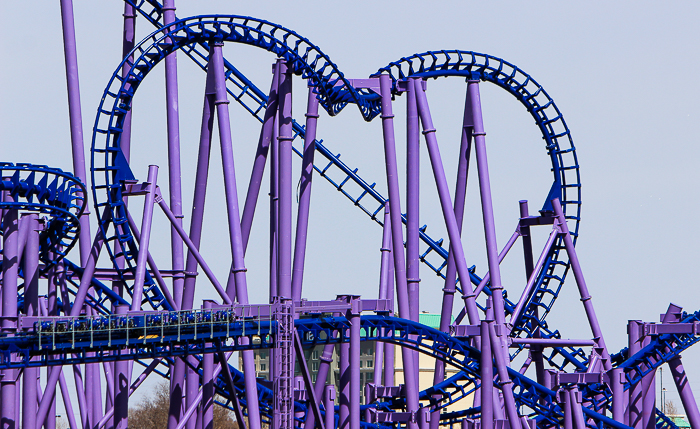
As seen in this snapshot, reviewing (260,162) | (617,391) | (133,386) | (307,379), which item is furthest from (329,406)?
(617,391)

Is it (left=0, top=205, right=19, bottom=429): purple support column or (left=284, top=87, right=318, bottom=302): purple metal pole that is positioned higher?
(left=284, top=87, right=318, bottom=302): purple metal pole

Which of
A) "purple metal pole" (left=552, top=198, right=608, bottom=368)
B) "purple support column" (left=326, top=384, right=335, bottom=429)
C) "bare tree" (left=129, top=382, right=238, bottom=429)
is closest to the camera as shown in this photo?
"purple support column" (left=326, top=384, right=335, bottom=429)

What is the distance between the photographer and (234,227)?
1745 cm

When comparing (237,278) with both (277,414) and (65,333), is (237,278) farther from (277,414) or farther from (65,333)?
(65,333)

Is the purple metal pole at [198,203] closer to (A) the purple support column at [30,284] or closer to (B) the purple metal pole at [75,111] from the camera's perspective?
(B) the purple metal pole at [75,111]

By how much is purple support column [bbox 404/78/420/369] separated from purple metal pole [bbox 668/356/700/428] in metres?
4.75

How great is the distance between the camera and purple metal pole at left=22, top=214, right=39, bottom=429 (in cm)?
1667

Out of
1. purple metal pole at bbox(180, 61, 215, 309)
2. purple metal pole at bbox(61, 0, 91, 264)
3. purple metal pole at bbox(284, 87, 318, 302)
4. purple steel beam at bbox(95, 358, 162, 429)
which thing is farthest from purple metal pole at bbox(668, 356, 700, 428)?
purple metal pole at bbox(61, 0, 91, 264)

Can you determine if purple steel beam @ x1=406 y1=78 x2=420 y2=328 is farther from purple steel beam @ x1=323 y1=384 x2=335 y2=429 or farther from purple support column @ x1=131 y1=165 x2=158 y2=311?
purple support column @ x1=131 y1=165 x2=158 y2=311

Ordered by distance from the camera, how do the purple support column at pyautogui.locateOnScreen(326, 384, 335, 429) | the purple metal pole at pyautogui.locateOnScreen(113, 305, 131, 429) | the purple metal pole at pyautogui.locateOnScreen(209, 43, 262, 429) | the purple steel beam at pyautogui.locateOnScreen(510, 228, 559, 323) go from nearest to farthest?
the purple metal pole at pyautogui.locateOnScreen(209, 43, 262, 429)
the purple metal pole at pyautogui.locateOnScreen(113, 305, 131, 429)
the purple support column at pyautogui.locateOnScreen(326, 384, 335, 429)
the purple steel beam at pyautogui.locateOnScreen(510, 228, 559, 323)

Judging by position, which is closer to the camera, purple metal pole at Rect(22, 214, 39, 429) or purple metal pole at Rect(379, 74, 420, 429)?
purple metal pole at Rect(22, 214, 39, 429)

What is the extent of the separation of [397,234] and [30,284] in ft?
21.1

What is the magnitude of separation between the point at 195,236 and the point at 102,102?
2.84m

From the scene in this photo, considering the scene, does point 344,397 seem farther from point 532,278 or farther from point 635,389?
point 635,389
